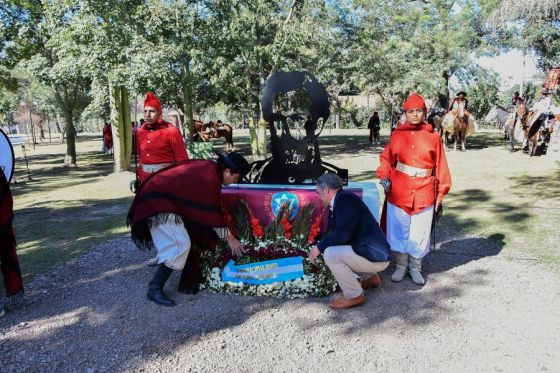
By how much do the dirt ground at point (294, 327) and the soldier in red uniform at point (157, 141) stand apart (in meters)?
1.27

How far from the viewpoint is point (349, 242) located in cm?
388

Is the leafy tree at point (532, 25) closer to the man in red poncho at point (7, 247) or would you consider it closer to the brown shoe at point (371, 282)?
the brown shoe at point (371, 282)

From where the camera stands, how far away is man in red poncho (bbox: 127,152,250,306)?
3916 mm

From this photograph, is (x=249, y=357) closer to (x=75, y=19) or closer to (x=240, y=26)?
(x=75, y=19)

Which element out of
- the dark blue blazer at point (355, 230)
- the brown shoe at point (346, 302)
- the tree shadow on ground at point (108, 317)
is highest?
the dark blue blazer at point (355, 230)

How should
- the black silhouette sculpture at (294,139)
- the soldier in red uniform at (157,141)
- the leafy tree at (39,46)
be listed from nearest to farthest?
1. the soldier in red uniform at (157,141)
2. the black silhouette sculpture at (294,139)
3. the leafy tree at (39,46)

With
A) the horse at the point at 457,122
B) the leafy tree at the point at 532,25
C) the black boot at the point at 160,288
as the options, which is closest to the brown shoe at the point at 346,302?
the black boot at the point at 160,288

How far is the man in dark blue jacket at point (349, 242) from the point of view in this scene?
3732 millimetres

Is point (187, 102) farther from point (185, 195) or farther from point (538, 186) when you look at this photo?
point (185, 195)

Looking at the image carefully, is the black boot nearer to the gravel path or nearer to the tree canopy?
the gravel path

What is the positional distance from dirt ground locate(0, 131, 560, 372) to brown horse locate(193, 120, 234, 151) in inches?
622

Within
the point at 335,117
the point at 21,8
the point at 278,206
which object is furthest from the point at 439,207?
the point at 335,117

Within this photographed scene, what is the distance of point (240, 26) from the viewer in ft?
43.3

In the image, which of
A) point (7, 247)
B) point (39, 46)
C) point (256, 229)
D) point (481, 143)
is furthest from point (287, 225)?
point (481, 143)
